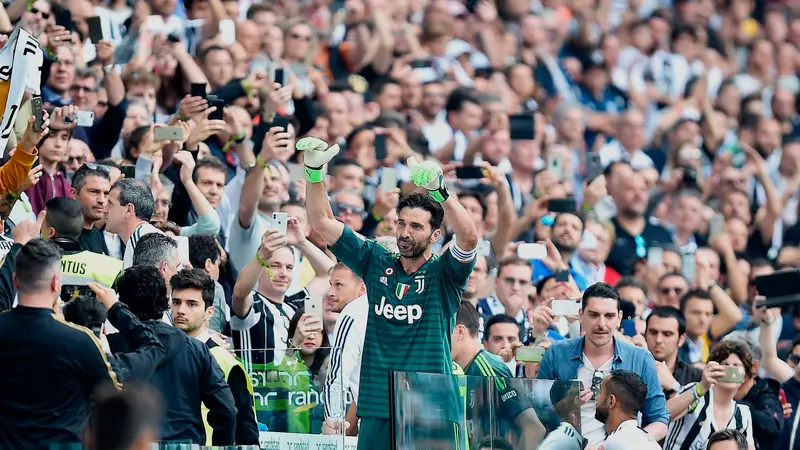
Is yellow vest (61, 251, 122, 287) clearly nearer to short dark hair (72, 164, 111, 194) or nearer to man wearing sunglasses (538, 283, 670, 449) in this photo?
short dark hair (72, 164, 111, 194)

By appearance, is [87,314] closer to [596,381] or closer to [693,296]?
[596,381]

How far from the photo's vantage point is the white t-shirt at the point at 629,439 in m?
8.77

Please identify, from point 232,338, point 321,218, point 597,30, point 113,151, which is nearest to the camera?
point 321,218

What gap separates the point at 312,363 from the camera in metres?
9.55

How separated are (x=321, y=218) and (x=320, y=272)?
120 inches

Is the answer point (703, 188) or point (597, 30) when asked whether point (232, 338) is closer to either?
point (703, 188)

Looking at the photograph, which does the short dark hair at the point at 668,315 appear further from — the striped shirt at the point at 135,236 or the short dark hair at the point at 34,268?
the short dark hair at the point at 34,268

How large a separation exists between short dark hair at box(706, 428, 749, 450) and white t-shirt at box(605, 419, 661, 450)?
4.12 feet

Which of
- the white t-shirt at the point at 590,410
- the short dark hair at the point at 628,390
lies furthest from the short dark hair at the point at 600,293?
the short dark hair at the point at 628,390

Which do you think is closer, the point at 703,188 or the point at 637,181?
the point at 637,181

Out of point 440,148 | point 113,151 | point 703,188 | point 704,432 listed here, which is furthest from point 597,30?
point 704,432

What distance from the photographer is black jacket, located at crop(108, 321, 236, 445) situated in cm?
791

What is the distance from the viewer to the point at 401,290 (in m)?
8.77

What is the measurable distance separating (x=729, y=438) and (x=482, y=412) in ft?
7.55
